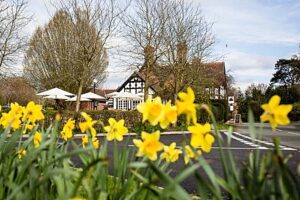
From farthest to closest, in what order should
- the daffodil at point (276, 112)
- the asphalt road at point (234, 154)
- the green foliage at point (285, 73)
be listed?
1. the green foliage at point (285, 73)
2. the asphalt road at point (234, 154)
3. the daffodil at point (276, 112)

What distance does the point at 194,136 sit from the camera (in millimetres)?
1964

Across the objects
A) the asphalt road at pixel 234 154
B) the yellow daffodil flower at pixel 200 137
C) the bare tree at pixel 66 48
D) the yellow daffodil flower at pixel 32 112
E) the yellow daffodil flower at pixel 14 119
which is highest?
the bare tree at pixel 66 48

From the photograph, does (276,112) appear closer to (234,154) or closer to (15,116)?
(15,116)

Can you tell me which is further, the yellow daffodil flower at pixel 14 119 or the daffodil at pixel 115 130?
the yellow daffodil flower at pixel 14 119

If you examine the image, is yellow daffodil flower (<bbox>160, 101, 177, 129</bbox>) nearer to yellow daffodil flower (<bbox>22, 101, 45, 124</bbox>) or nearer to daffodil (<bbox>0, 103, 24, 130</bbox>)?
yellow daffodil flower (<bbox>22, 101, 45, 124</bbox>)

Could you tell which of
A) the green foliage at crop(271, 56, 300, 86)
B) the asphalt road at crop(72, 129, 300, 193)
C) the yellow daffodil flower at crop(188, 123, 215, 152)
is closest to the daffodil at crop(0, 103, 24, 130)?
the asphalt road at crop(72, 129, 300, 193)

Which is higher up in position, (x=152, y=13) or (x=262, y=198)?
(x=152, y=13)

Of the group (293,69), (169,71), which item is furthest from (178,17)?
(293,69)

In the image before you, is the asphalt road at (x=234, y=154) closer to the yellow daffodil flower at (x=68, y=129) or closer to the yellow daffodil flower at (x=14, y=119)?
the yellow daffodil flower at (x=68, y=129)

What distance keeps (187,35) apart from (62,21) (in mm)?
11529

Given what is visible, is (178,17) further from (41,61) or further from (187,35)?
(41,61)

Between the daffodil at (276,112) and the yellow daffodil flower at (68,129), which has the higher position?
the daffodil at (276,112)

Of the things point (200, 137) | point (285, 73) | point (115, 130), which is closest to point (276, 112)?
point (200, 137)

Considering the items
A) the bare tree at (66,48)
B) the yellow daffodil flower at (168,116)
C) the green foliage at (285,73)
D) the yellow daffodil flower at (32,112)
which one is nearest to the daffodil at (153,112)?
the yellow daffodil flower at (168,116)
